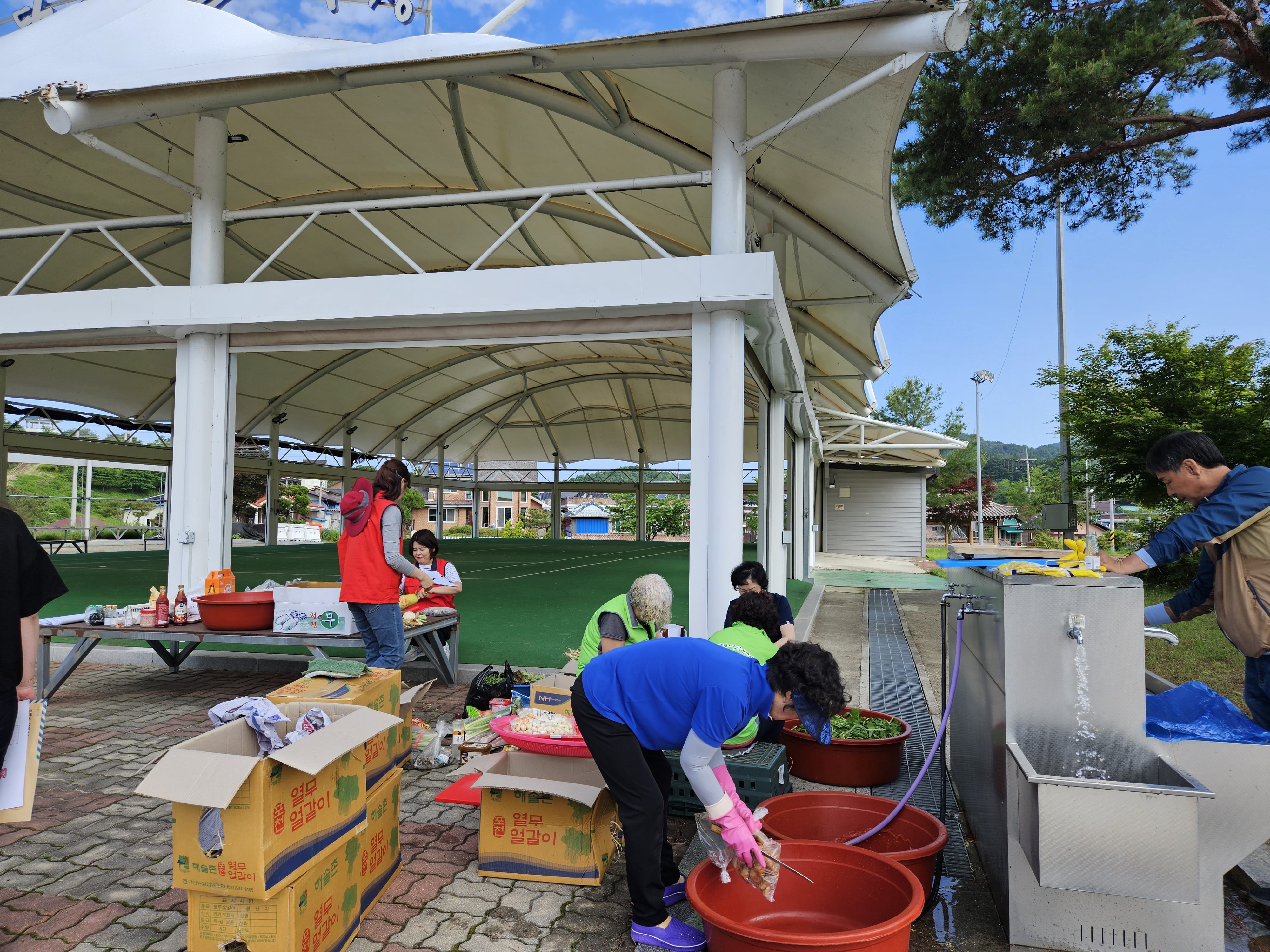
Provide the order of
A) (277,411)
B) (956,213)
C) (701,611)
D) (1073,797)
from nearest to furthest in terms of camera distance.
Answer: (1073,797), (701,611), (956,213), (277,411)

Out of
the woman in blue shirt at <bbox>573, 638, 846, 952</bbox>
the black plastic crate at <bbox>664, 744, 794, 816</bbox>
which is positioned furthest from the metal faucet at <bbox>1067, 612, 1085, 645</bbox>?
the black plastic crate at <bbox>664, 744, 794, 816</bbox>

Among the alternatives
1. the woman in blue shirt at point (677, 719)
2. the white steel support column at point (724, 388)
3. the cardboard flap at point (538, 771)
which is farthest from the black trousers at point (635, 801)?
the white steel support column at point (724, 388)

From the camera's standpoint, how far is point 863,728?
4.45 meters

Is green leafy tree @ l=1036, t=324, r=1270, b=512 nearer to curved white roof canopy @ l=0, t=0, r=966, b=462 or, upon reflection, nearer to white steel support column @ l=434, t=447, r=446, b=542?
curved white roof canopy @ l=0, t=0, r=966, b=462

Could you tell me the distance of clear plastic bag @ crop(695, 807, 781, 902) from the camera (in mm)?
2451

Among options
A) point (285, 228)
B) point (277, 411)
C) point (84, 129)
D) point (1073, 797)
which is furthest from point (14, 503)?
point (1073, 797)

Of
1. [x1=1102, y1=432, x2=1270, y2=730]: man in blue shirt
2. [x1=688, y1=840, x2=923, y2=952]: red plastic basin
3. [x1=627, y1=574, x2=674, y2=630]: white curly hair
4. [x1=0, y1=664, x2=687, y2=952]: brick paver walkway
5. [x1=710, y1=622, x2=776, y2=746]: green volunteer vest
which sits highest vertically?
[x1=1102, y1=432, x2=1270, y2=730]: man in blue shirt

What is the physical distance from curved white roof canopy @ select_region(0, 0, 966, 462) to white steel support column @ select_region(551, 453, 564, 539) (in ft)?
54.1

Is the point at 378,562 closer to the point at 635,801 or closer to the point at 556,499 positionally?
the point at 635,801

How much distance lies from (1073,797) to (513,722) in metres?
2.35

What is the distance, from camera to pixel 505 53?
5.54m

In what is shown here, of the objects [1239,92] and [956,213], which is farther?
[956,213]

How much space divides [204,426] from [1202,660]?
9.90m

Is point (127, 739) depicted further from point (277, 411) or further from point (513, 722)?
point (277, 411)
